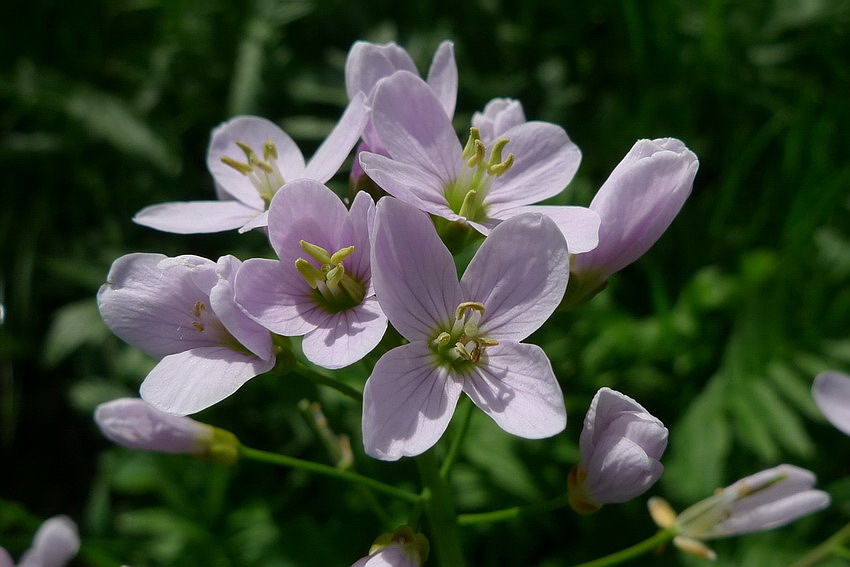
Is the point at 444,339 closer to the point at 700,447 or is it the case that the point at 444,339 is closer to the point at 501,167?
the point at 501,167

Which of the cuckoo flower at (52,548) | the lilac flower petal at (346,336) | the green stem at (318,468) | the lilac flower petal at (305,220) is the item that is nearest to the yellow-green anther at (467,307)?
the lilac flower petal at (346,336)

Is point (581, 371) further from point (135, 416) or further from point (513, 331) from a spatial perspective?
point (135, 416)

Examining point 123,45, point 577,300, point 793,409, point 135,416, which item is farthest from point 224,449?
point 123,45

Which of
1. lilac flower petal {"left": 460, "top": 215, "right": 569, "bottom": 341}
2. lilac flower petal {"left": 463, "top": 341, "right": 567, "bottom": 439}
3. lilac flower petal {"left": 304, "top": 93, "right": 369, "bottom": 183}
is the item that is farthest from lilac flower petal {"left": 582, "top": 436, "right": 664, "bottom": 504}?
lilac flower petal {"left": 304, "top": 93, "right": 369, "bottom": 183}

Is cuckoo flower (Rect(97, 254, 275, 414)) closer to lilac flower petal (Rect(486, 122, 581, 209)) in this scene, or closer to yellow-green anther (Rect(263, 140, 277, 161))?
yellow-green anther (Rect(263, 140, 277, 161))

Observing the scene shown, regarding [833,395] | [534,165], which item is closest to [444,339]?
[534,165]
